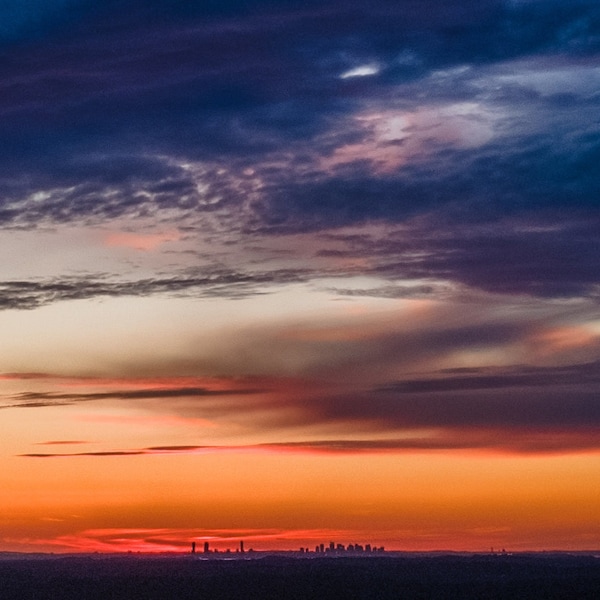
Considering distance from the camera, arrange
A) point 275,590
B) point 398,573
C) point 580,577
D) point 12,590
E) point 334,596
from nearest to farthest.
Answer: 1. point 334,596
2. point 275,590
3. point 12,590
4. point 580,577
5. point 398,573

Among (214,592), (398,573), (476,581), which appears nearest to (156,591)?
(214,592)

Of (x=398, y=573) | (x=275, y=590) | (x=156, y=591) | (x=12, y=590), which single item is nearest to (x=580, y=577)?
(x=398, y=573)

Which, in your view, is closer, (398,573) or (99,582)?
(99,582)

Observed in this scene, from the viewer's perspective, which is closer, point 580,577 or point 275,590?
point 275,590

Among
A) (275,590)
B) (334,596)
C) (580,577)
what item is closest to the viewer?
(334,596)

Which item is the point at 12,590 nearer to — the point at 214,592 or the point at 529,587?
the point at 214,592

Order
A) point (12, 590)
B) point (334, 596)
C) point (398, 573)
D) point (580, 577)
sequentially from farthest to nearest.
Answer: point (398, 573) → point (580, 577) → point (12, 590) → point (334, 596)

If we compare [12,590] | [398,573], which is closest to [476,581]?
[398,573]

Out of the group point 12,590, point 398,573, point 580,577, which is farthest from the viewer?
point 398,573

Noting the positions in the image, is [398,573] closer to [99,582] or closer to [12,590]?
[99,582]
